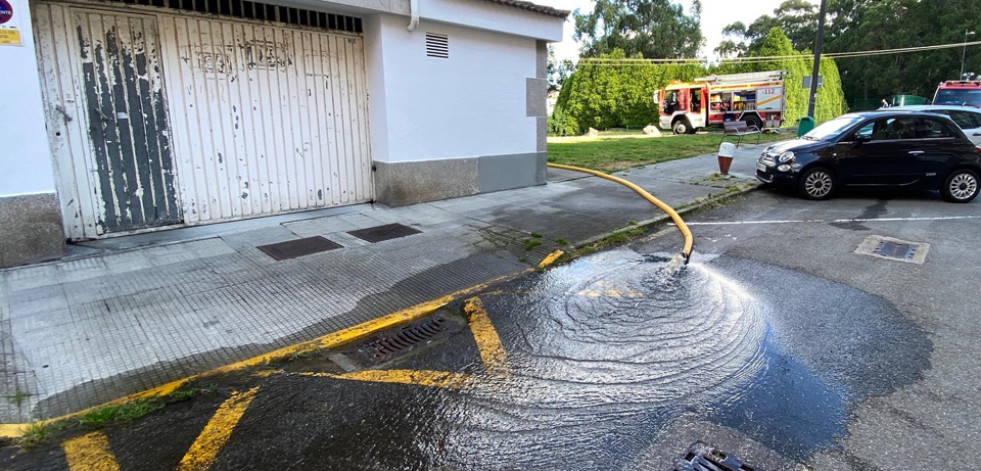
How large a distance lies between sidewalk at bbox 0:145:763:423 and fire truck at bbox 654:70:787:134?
2212cm

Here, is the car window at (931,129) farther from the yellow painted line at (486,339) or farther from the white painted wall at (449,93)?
the yellow painted line at (486,339)

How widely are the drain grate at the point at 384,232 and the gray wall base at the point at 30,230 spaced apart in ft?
10.1

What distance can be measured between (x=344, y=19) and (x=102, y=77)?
128 inches

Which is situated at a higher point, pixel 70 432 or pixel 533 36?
pixel 533 36

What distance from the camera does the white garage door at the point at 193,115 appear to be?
606cm

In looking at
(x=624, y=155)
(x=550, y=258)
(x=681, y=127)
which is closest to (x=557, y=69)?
(x=681, y=127)

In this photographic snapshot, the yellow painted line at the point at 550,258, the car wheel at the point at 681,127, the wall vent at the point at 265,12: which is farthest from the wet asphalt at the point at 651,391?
the car wheel at the point at 681,127

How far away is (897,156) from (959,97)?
1602 cm

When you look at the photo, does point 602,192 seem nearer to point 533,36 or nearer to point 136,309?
point 533,36

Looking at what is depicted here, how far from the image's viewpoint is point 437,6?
8.16 meters

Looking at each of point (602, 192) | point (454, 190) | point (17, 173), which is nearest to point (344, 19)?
point (454, 190)

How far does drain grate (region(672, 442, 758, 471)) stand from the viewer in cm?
264

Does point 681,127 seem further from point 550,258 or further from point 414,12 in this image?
point 550,258

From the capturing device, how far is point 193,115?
6797 millimetres
